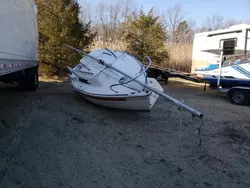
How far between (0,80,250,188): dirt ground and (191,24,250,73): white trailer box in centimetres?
337

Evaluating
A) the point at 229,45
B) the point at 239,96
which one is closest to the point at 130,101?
the point at 239,96

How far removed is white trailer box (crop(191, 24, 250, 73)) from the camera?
28.3 feet

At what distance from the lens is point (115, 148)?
160 inches

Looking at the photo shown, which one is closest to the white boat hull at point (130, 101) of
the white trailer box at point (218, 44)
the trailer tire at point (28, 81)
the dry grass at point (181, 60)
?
the trailer tire at point (28, 81)

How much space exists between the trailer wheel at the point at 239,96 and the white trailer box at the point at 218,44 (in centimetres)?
192

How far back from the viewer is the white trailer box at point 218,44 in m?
8.63

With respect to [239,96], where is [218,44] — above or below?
above

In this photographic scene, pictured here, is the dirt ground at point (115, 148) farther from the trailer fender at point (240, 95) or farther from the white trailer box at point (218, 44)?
the white trailer box at point (218, 44)

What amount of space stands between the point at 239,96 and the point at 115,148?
512 centimetres

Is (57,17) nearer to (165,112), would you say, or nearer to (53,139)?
(165,112)

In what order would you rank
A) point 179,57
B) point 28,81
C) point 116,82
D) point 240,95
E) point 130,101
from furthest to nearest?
point 179,57, point 28,81, point 240,95, point 116,82, point 130,101

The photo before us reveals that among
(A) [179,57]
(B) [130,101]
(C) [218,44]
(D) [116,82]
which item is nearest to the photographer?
(B) [130,101]

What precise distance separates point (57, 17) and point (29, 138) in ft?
26.4

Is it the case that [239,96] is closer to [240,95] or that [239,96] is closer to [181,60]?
[240,95]
